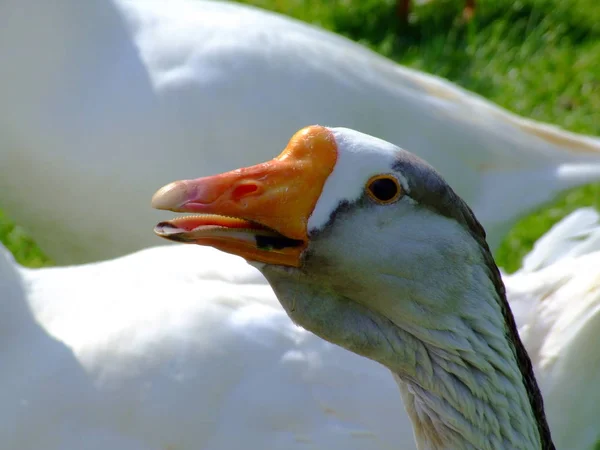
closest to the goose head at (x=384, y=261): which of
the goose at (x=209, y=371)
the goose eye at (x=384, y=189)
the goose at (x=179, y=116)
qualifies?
the goose eye at (x=384, y=189)

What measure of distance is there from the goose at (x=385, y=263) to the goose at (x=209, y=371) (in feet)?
2.99

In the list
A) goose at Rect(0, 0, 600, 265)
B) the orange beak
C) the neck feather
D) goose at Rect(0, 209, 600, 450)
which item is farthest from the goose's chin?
goose at Rect(0, 0, 600, 265)

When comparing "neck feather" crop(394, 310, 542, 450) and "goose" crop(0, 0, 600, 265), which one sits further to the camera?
"goose" crop(0, 0, 600, 265)

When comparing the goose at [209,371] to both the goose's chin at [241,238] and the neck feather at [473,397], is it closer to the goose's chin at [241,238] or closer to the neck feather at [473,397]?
the neck feather at [473,397]

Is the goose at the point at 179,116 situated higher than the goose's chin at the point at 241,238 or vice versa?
the goose's chin at the point at 241,238

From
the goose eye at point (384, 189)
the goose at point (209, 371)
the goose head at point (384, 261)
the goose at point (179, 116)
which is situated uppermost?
the goose eye at point (384, 189)

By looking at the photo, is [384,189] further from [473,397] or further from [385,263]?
[473,397]

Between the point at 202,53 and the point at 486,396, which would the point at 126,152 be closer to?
the point at 202,53

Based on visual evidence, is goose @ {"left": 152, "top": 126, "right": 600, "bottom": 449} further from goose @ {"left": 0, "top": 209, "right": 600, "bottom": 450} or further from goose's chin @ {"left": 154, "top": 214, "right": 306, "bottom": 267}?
goose @ {"left": 0, "top": 209, "right": 600, "bottom": 450}

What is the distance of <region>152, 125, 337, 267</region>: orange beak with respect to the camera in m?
2.06

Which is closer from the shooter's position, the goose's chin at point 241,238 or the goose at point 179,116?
the goose's chin at point 241,238

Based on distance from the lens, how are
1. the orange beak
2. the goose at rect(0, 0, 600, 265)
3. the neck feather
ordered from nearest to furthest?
the orange beak, the neck feather, the goose at rect(0, 0, 600, 265)

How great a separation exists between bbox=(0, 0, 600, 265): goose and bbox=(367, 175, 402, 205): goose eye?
2210mm

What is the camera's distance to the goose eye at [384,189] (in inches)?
83.5
